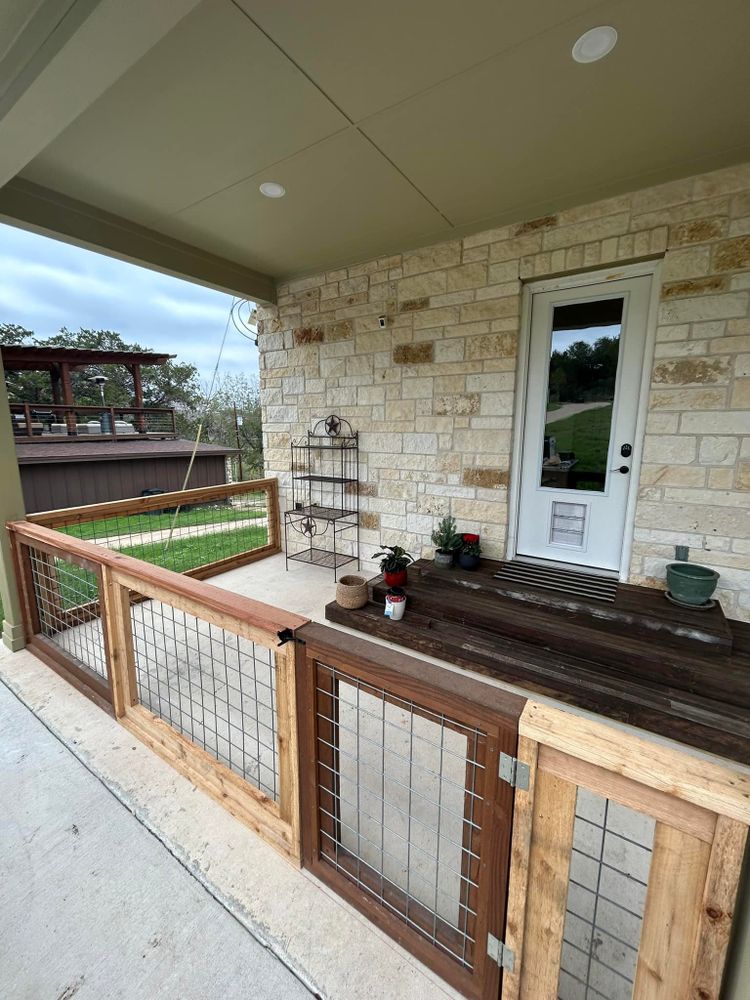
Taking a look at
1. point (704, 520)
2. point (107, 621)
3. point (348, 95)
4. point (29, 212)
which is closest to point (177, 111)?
point (348, 95)

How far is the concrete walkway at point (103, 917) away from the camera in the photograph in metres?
1.08

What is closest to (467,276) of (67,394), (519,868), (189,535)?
(519,868)

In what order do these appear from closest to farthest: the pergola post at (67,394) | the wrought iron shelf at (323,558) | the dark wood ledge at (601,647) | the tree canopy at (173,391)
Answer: the dark wood ledge at (601,647) < the wrought iron shelf at (323,558) < the pergola post at (67,394) < the tree canopy at (173,391)

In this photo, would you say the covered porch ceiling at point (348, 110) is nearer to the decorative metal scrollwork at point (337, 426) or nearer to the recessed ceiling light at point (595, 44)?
the recessed ceiling light at point (595, 44)

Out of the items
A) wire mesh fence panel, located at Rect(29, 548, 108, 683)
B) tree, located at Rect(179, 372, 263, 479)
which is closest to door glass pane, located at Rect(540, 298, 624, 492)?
wire mesh fence panel, located at Rect(29, 548, 108, 683)

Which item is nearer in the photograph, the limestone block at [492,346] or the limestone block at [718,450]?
the limestone block at [718,450]

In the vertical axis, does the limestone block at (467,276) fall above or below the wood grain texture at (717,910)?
above

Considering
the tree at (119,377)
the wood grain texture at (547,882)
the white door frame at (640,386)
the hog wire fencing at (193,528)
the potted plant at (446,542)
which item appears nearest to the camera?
the wood grain texture at (547,882)

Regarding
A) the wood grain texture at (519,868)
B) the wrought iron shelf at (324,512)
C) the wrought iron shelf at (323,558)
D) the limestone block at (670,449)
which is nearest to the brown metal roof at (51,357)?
the wrought iron shelf at (324,512)

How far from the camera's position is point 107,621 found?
1929mm

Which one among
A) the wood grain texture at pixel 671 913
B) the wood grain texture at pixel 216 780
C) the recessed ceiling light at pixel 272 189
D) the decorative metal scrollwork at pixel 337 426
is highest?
the recessed ceiling light at pixel 272 189

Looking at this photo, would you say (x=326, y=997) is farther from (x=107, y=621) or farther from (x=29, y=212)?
(x=29, y=212)

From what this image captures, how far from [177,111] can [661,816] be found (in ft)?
10.00

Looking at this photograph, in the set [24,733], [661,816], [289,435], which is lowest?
[24,733]
